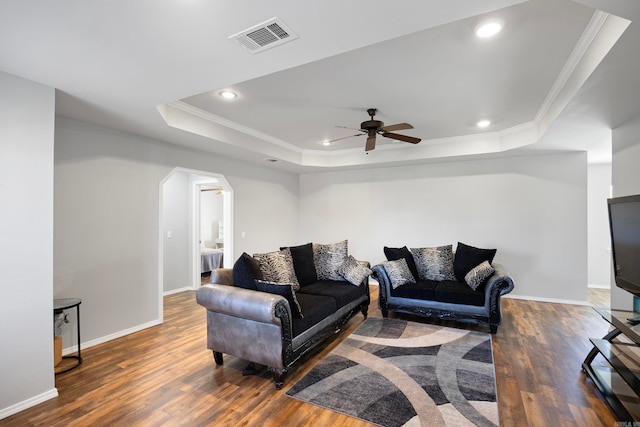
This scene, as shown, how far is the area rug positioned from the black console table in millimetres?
757

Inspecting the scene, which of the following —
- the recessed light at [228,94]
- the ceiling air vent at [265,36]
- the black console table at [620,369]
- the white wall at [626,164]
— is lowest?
the black console table at [620,369]

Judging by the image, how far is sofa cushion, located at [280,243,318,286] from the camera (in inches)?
154

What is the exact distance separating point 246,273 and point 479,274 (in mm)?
3013

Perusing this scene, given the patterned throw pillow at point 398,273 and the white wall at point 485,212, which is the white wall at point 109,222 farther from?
the white wall at point 485,212

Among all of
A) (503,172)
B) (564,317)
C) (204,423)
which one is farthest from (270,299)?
(503,172)

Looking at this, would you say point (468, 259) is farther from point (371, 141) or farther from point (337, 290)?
point (371, 141)

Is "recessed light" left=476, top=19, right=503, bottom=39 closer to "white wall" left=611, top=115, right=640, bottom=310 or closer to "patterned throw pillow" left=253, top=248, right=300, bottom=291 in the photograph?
"white wall" left=611, top=115, right=640, bottom=310

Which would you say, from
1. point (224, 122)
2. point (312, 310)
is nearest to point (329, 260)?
point (312, 310)

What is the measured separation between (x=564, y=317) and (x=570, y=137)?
2512mm

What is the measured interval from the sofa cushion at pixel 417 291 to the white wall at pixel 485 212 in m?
1.94

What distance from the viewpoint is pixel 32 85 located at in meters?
2.32

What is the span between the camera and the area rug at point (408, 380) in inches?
84.5

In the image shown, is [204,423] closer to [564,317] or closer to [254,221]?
[254,221]

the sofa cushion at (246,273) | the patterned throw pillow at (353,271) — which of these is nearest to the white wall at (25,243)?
the sofa cushion at (246,273)
